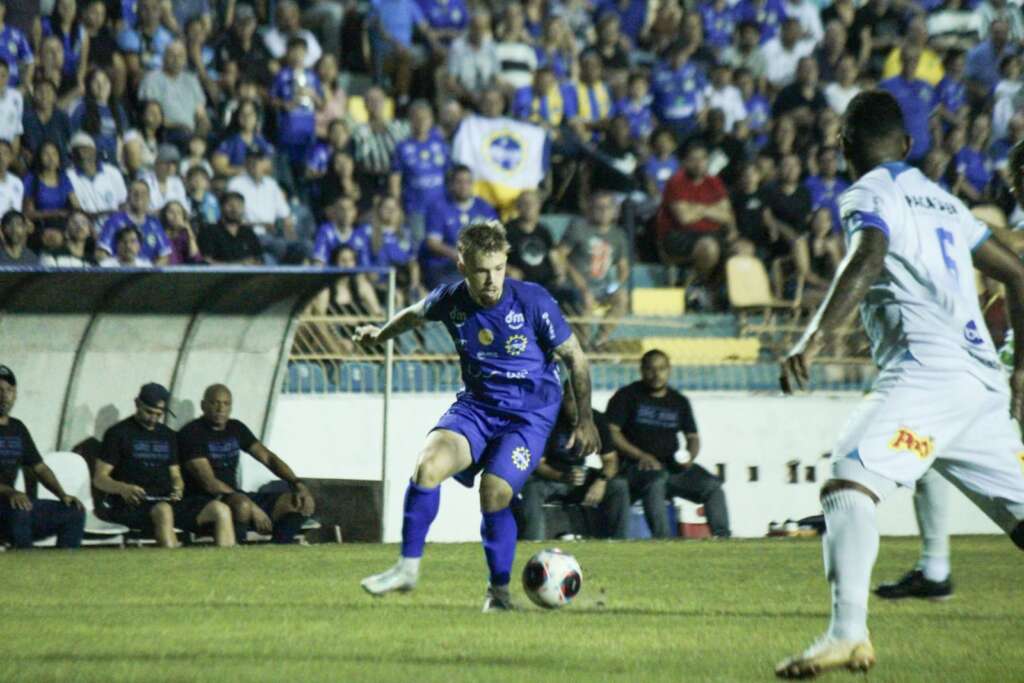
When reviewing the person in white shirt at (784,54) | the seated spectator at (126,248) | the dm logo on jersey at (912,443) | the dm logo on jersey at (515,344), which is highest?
the person in white shirt at (784,54)

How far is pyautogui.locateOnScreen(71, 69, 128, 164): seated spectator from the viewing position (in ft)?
51.0

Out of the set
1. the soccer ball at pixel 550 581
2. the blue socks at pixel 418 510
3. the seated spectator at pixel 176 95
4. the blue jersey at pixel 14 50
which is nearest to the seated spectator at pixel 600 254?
the seated spectator at pixel 176 95

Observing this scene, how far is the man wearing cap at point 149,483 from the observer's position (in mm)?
13078

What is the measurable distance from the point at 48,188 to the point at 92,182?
427 millimetres

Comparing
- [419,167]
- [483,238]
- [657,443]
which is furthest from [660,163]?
[483,238]

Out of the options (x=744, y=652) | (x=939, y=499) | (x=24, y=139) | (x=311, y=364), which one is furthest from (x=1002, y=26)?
(x=744, y=652)

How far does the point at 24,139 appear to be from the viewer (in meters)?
15.3

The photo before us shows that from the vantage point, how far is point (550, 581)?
791cm

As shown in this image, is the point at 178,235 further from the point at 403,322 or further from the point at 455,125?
the point at 403,322

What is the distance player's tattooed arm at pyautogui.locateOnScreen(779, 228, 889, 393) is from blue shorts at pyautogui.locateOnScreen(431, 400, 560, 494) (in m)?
3.02

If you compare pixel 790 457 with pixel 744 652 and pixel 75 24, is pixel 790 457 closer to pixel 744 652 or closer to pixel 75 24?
pixel 75 24

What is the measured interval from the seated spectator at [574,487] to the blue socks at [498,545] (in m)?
5.39

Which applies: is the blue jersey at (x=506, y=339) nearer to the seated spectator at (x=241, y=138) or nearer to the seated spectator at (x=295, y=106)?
the seated spectator at (x=241, y=138)

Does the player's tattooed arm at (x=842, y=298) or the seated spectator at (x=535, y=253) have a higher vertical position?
the seated spectator at (x=535, y=253)
